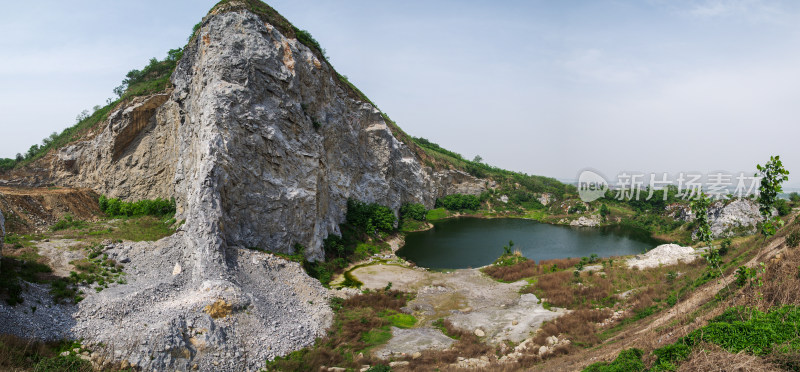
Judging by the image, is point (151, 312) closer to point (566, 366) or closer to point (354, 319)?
point (354, 319)

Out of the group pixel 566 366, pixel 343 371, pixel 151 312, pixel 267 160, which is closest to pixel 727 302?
pixel 566 366

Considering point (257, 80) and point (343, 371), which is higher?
point (257, 80)

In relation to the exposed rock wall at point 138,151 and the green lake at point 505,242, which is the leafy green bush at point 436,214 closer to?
the green lake at point 505,242

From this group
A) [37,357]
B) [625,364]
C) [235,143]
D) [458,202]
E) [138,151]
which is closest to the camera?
[625,364]

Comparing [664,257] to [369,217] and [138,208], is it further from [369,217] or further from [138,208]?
[138,208]

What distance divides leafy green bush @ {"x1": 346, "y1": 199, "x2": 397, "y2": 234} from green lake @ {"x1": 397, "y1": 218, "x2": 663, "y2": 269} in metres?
3.44

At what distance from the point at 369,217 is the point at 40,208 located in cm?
2579

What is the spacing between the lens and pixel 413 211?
54.6 meters

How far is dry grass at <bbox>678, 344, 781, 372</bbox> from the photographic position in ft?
24.3

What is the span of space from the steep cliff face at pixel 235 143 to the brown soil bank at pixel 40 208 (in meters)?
2.84

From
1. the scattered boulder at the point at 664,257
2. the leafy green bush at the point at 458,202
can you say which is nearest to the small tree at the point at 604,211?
the leafy green bush at the point at 458,202

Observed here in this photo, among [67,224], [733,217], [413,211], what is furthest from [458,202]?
[67,224]

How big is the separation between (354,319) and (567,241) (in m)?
38.3

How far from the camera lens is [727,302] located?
36.2ft
